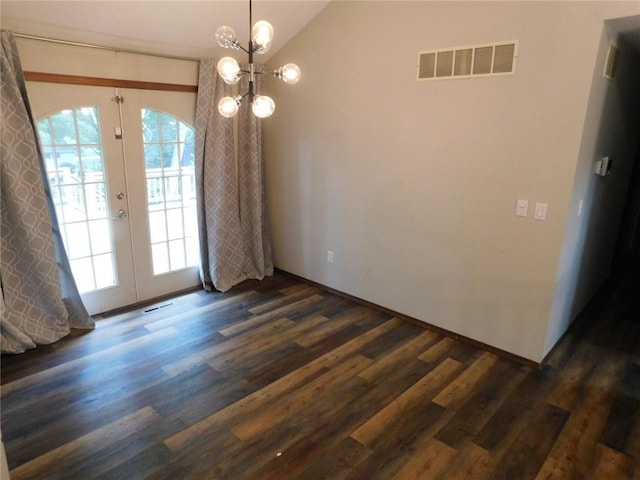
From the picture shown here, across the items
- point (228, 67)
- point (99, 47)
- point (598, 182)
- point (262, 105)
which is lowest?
point (598, 182)

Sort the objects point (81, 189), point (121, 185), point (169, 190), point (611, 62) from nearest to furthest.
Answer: point (611, 62), point (81, 189), point (121, 185), point (169, 190)

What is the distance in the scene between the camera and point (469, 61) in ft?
9.96

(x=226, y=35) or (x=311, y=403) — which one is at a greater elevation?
(x=226, y=35)

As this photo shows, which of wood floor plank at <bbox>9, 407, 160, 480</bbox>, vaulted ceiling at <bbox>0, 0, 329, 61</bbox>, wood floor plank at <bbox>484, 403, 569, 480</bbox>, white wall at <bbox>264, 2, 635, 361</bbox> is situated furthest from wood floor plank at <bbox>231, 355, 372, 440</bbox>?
vaulted ceiling at <bbox>0, 0, 329, 61</bbox>

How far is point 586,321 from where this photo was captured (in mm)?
3861

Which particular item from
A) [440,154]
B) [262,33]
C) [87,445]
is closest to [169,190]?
[262,33]

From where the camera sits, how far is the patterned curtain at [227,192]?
13.3 ft

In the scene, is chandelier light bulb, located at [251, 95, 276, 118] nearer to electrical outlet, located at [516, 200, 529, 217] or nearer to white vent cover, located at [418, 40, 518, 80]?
white vent cover, located at [418, 40, 518, 80]

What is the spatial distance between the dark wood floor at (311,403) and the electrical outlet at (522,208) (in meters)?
1.15

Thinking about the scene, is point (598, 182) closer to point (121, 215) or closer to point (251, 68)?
point (251, 68)

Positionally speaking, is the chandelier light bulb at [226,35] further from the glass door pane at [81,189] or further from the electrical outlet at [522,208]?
the electrical outlet at [522,208]

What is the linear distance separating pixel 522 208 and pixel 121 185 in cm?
331

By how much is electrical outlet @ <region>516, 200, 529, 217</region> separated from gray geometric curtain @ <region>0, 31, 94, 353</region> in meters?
3.51

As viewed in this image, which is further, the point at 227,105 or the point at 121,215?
the point at 121,215
